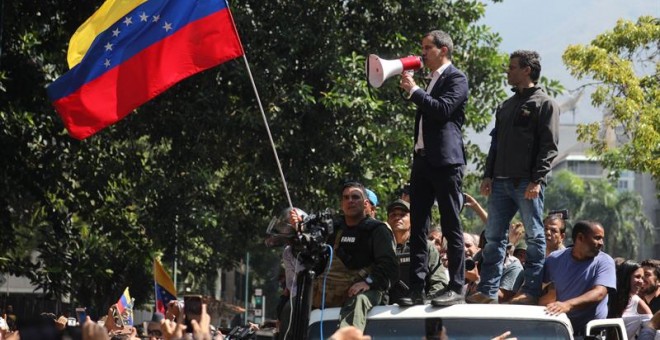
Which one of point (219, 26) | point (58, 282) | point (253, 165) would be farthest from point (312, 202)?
point (219, 26)

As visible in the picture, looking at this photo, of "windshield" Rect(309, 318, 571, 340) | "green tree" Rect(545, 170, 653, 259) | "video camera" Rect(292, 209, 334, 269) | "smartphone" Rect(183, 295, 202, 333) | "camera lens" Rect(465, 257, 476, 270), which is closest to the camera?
"smartphone" Rect(183, 295, 202, 333)

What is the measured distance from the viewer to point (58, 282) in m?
22.1

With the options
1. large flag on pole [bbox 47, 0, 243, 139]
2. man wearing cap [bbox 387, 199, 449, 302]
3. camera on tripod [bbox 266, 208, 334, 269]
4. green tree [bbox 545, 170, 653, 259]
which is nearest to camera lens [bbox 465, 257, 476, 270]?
man wearing cap [bbox 387, 199, 449, 302]

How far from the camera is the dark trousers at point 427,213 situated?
939 cm

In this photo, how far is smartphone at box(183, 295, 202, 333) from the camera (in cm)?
734

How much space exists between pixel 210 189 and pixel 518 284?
45.2ft

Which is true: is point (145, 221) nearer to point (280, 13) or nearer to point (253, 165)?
point (253, 165)

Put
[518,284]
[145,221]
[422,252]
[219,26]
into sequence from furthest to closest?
[145,221], [219,26], [518,284], [422,252]

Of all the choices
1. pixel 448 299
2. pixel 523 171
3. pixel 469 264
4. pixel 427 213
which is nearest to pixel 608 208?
pixel 469 264

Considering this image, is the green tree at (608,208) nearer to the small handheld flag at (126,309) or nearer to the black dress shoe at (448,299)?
the small handheld flag at (126,309)

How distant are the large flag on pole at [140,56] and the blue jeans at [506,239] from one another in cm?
330

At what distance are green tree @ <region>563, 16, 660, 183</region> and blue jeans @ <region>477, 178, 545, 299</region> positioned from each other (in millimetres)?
15893

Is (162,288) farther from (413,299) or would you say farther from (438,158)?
(413,299)

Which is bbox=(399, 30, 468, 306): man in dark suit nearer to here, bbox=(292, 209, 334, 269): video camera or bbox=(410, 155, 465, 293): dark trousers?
bbox=(410, 155, 465, 293): dark trousers
